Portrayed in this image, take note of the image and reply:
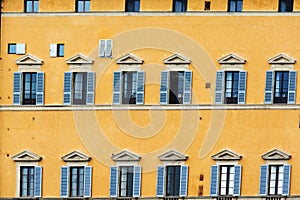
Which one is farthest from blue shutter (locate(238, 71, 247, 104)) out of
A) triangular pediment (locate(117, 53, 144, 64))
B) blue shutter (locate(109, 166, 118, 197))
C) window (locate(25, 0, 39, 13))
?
window (locate(25, 0, 39, 13))

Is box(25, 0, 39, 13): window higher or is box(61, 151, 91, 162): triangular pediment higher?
box(25, 0, 39, 13): window

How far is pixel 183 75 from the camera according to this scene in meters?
19.6

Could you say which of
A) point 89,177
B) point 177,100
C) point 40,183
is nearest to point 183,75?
point 177,100

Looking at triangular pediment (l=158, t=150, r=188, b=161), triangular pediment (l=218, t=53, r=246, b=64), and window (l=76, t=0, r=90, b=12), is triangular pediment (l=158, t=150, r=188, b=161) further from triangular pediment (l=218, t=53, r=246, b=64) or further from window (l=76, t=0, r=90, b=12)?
window (l=76, t=0, r=90, b=12)

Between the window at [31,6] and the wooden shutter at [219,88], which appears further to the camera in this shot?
the window at [31,6]

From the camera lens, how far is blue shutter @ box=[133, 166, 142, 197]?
19734mm

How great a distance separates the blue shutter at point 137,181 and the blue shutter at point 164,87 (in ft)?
11.0

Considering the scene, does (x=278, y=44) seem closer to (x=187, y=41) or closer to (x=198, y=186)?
(x=187, y=41)

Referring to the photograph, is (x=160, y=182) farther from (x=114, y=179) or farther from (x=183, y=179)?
(x=114, y=179)

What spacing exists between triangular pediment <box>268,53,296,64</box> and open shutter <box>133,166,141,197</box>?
7872 mm

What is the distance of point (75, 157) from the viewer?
19719 millimetres

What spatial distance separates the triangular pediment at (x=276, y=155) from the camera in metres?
19.4

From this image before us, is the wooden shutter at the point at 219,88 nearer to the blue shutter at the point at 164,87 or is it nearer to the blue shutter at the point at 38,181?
the blue shutter at the point at 164,87

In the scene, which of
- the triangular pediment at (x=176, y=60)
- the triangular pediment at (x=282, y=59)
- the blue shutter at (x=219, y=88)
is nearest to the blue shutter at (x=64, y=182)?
the triangular pediment at (x=176, y=60)
